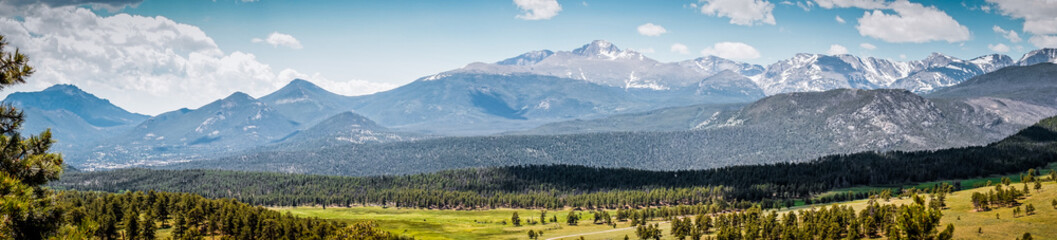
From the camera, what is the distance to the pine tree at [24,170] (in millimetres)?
23703

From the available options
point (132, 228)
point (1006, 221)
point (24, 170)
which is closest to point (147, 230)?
point (132, 228)

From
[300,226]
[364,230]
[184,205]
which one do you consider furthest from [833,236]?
[184,205]

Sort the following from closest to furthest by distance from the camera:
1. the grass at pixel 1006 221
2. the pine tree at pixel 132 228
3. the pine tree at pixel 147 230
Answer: the grass at pixel 1006 221, the pine tree at pixel 132 228, the pine tree at pixel 147 230

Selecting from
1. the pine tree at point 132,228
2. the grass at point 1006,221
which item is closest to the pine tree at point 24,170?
the pine tree at point 132,228

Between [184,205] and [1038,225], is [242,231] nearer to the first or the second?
[184,205]

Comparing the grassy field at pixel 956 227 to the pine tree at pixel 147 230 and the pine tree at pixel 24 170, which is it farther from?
the pine tree at pixel 24 170

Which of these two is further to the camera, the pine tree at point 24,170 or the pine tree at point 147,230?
the pine tree at point 147,230

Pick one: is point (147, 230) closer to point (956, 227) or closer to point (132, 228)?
point (132, 228)

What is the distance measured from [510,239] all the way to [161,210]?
7516cm

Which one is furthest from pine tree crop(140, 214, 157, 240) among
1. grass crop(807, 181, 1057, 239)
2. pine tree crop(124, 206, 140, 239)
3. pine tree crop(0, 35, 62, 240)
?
grass crop(807, 181, 1057, 239)

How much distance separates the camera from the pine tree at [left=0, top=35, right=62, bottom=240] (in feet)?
77.8

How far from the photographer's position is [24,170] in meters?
25.7

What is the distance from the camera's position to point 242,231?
10731cm

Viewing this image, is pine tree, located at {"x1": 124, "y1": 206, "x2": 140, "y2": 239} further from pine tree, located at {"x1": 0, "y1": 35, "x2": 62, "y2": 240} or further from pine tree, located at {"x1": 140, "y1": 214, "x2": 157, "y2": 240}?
pine tree, located at {"x1": 0, "y1": 35, "x2": 62, "y2": 240}
